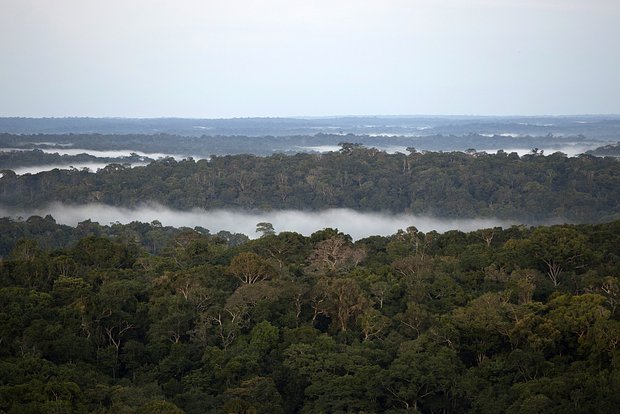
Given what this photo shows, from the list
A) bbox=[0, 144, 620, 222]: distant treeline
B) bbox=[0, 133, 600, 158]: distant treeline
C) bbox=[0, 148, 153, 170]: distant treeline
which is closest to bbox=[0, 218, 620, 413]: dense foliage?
bbox=[0, 144, 620, 222]: distant treeline

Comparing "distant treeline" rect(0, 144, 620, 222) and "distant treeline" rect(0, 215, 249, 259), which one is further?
"distant treeline" rect(0, 144, 620, 222)

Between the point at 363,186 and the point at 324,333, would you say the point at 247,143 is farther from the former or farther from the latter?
the point at 324,333

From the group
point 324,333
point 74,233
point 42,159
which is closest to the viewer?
point 324,333

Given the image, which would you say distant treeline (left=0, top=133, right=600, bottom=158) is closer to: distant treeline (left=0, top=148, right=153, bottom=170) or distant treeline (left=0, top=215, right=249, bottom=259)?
distant treeline (left=0, top=148, right=153, bottom=170)

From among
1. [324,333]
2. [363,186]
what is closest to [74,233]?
[363,186]

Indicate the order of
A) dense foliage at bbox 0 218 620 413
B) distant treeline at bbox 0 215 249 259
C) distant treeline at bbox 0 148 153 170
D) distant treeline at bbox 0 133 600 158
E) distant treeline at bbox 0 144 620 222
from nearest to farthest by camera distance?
dense foliage at bbox 0 218 620 413, distant treeline at bbox 0 215 249 259, distant treeline at bbox 0 144 620 222, distant treeline at bbox 0 148 153 170, distant treeline at bbox 0 133 600 158

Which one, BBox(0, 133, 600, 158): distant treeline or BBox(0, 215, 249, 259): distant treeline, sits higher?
BBox(0, 215, 249, 259): distant treeline

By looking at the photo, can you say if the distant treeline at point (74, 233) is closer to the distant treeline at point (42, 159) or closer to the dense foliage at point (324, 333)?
the dense foliage at point (324, 333)
